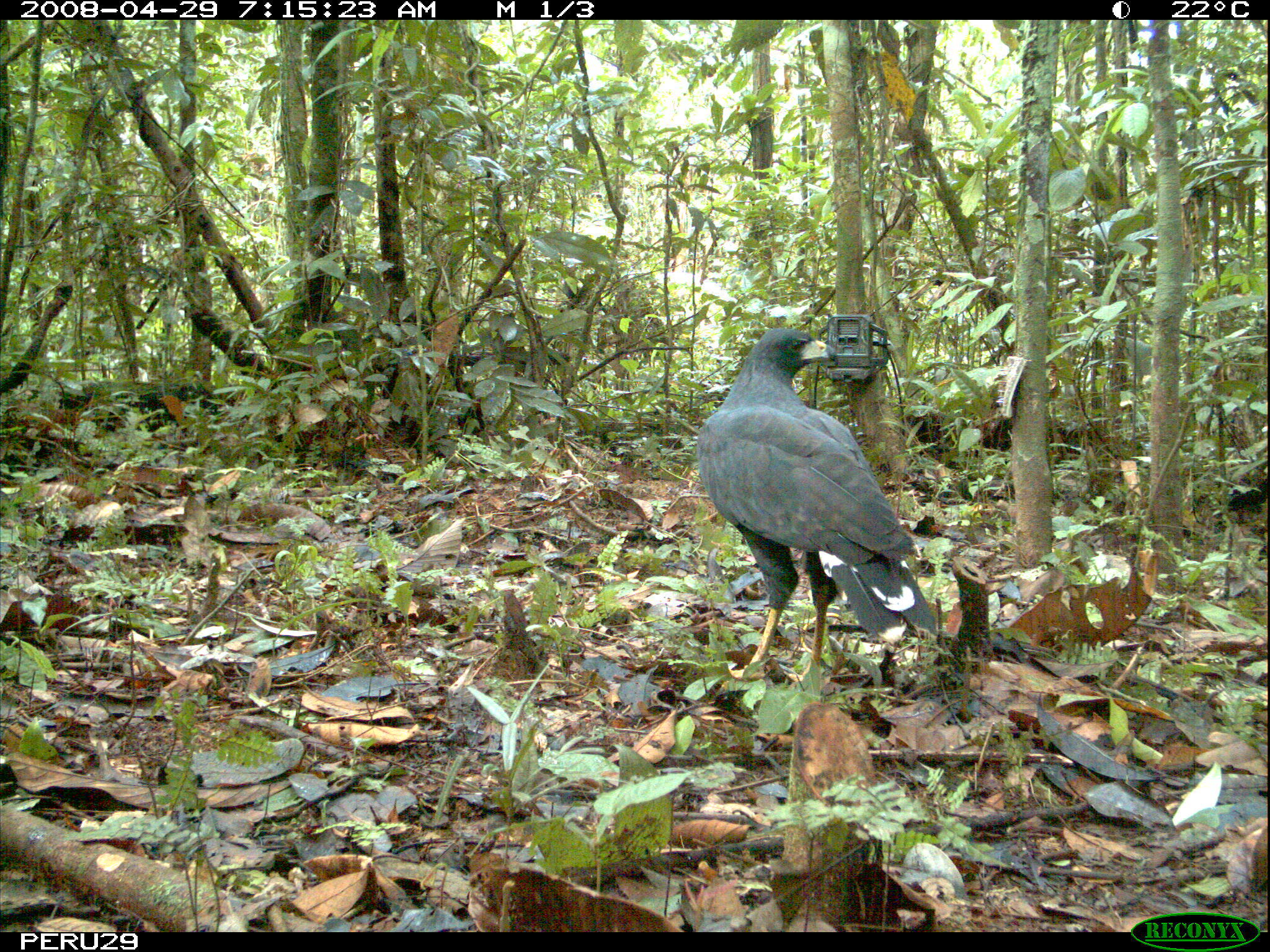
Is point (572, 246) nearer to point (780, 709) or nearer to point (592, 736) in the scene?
point (592, 736)

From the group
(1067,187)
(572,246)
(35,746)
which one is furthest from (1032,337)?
(35,746)

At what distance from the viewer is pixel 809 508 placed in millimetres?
3006

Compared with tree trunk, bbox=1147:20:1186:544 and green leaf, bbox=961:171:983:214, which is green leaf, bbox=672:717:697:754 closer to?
tree trunk, bbox=1147:20:1186:544

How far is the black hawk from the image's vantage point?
110 inches

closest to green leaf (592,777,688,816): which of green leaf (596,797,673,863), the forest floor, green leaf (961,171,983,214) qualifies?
the forest floor

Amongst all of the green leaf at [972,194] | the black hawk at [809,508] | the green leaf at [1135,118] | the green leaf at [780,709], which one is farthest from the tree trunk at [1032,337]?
the green leaf at [780,709]

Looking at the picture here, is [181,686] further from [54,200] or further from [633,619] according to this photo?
[54,200]

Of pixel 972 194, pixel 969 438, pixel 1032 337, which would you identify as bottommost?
pixel 969 438

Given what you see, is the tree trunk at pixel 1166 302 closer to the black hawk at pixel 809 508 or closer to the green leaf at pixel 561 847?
the black hawk at pixel 809 508

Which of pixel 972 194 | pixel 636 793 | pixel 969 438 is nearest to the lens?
pixel 636 793
